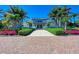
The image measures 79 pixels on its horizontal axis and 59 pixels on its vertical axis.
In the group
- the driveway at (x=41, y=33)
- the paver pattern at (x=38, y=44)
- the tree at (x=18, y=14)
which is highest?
the tree at (x=18, y=14)

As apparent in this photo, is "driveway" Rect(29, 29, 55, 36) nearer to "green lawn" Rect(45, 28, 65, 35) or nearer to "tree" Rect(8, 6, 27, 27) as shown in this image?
"green lawn" Rect(45, 28, 65, 35)

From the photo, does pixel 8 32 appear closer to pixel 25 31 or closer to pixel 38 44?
pixel 25 31

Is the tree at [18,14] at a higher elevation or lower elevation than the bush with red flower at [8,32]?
higher

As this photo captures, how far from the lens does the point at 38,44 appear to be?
6109 mm

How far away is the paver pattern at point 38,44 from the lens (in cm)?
599

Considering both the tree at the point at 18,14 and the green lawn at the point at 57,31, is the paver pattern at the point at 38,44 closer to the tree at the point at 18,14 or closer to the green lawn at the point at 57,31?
the green lawn at the point at 57,31

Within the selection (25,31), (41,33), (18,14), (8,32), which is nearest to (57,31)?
(41,33)

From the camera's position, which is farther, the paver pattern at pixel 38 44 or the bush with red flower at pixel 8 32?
the bush with red flower at pixel 8 32

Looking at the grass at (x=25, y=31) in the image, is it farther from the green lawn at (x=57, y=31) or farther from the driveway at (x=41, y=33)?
the green lawn at (x=57, y=31)

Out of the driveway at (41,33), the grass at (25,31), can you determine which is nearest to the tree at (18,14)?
the grass at (25,31)

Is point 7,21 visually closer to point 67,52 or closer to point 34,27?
point 34,27

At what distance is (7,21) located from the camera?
243 inches

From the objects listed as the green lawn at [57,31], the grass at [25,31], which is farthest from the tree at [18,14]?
the green lawn at [57,31]
